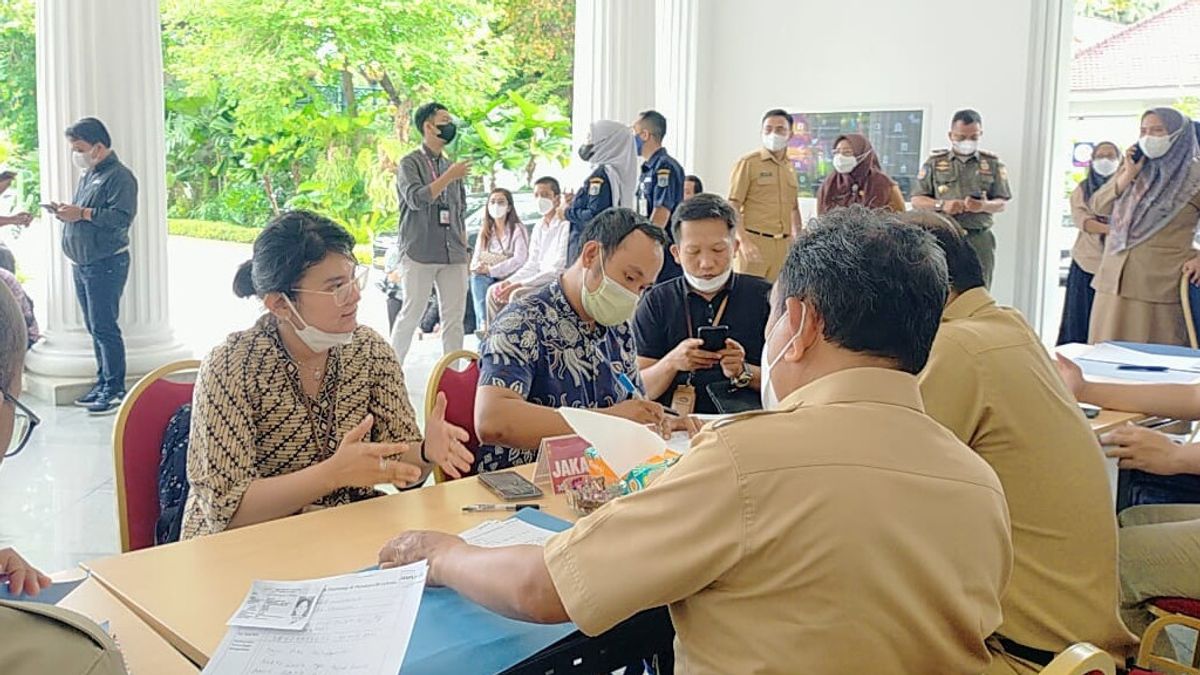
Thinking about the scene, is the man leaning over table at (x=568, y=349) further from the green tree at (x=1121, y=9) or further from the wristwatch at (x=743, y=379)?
the green tree at (x=1121, y=9)

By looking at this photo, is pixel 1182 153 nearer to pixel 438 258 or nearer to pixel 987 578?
pixel 438 258

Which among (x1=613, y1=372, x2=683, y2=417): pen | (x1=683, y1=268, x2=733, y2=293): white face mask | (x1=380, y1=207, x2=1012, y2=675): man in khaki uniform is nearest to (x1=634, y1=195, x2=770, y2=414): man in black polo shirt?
(x1=683, y1=268, x2=733, y2=293): white face mask

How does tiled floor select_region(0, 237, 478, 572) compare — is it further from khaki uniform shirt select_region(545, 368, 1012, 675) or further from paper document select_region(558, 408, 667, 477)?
khaki uniform shirt select_region(545, 368, 1012, 675)

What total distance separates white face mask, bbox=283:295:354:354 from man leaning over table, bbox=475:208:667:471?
1.42 ft

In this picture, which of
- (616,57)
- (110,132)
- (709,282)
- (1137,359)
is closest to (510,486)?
(709,282)

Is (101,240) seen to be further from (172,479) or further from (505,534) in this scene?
(505,534)

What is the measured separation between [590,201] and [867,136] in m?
2.82

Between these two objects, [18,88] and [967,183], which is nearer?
[967,183]

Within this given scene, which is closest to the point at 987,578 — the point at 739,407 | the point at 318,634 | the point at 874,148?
the point at 318,634

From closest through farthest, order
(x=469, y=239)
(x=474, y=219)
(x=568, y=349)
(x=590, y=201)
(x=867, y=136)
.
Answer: (x=568, y=349) → (x=590, y=201) → (x=867, y=136) → (x=469, y=239) → (x=474, y=219)

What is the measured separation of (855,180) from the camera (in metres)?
6.80

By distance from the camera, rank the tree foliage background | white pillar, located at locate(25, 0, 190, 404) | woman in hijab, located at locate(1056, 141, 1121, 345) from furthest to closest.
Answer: the tree foliage background < woman in hijab, located at locate(1056, 141, 1121, 345) < white pillar, located at locate(25, 0, 190, 404)

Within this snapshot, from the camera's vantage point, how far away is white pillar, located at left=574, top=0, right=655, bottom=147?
24.7 ft

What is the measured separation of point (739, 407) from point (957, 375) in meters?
1.12
